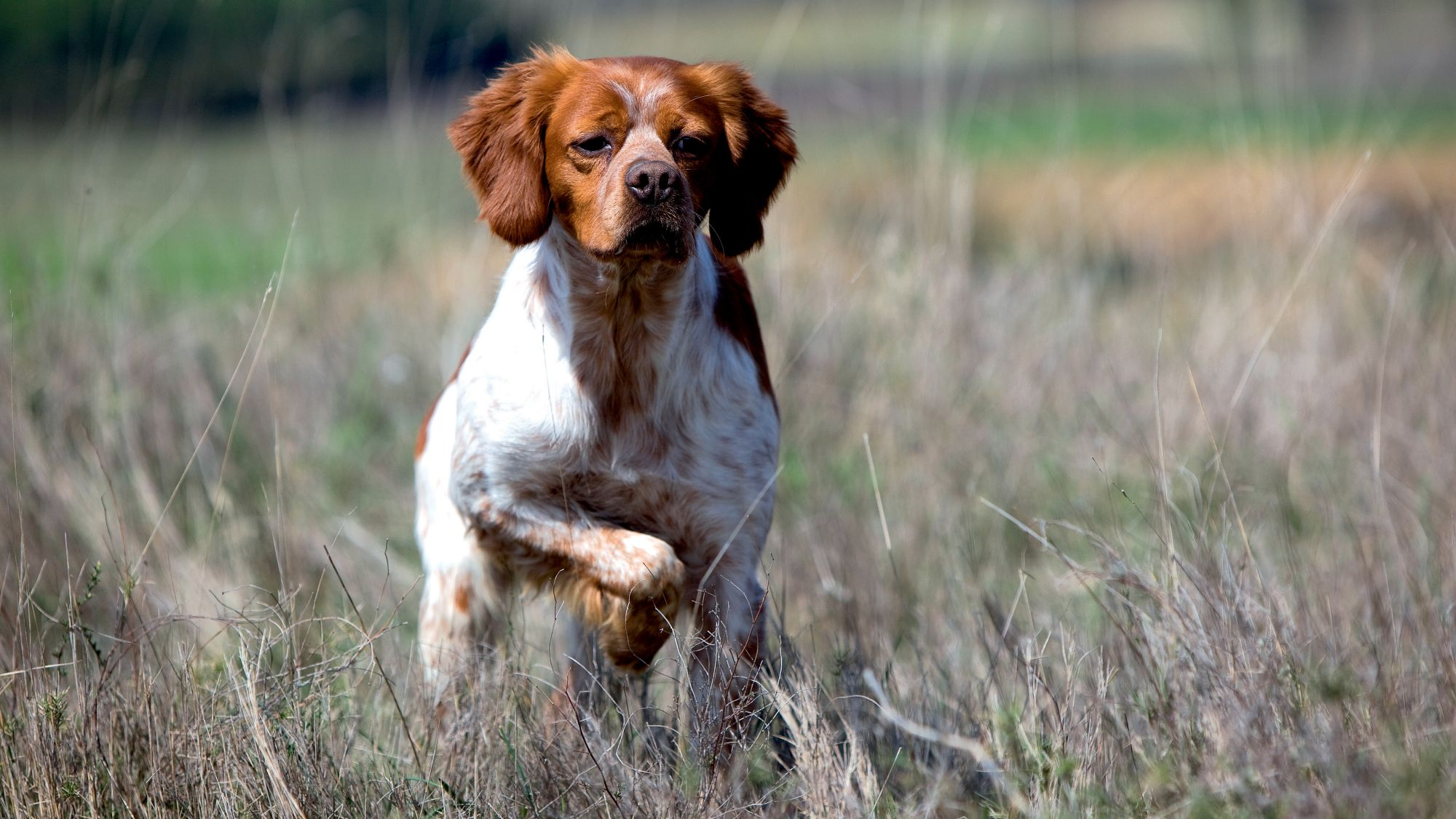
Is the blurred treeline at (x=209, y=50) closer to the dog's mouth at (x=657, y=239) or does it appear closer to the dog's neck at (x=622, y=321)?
the dog's neck at (x=622, y=321)

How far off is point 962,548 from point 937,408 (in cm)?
82

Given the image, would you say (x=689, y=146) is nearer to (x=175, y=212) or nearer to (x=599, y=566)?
(x=599, y=566)

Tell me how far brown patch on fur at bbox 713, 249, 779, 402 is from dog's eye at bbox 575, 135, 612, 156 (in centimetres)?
37

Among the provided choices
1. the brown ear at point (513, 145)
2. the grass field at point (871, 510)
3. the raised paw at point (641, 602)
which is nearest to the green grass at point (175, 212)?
the grass field at point (871, 510)

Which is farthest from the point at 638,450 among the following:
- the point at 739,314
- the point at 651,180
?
the point at 651,180

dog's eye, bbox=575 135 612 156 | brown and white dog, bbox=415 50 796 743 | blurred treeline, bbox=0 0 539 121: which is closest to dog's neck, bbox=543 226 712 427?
brown and white dog, bbox=415 50 796 743

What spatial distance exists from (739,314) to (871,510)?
123cm

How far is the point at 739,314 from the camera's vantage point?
2.87 m

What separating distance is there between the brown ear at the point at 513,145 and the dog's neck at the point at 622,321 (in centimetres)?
13

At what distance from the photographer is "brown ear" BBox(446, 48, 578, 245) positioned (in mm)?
2600

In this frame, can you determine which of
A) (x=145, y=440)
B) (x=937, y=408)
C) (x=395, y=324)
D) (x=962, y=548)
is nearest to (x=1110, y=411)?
(x=937, y=408)

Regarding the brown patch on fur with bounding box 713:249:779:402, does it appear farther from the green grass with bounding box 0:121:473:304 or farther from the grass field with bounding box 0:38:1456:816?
the green grass with bounding box 0:121:473:304

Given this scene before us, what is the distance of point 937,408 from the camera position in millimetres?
4184

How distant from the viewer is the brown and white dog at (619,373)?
254 centimetres
